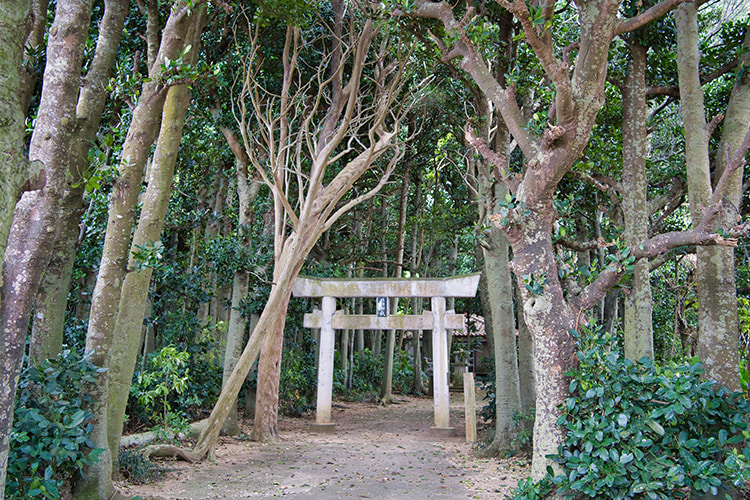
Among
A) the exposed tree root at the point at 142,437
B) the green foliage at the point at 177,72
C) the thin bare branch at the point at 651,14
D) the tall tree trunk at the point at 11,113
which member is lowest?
the exposed tree root at the point at 142,437

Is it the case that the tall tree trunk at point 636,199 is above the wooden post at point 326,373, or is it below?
above

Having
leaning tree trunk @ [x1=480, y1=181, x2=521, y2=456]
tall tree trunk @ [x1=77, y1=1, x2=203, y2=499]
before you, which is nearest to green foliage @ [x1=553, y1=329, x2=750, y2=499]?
leaning tree trunk @ [x1=480, y1=181, x2=521, y2=456]

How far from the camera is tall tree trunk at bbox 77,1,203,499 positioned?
4320 millimetres

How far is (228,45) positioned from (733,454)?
8402mm

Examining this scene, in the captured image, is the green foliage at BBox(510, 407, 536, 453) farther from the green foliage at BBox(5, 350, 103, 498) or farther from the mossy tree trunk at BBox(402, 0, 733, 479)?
the green foliage at BBox(5, 350, 103, 498)

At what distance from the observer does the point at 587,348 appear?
4137 millimetres

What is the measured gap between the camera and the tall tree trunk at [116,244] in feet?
14.2

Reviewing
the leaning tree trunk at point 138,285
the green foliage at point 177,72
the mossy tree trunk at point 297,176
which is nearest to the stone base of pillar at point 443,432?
the mossy tree trunk at point 297,176

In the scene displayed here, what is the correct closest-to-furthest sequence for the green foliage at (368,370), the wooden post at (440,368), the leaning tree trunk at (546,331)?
the leaning tree trunk at (546,331), the wooden post at (440,368), the green foliage at (368,370)

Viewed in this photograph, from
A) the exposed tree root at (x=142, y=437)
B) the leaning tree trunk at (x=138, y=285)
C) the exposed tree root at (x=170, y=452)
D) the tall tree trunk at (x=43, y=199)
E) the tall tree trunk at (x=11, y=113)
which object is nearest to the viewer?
the tall tree trunk at (x=11, y=113)

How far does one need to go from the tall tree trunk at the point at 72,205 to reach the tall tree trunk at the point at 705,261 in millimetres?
5296

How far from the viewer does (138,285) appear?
5254 millimetres

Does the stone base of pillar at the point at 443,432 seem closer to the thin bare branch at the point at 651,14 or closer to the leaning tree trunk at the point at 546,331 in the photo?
the leaning tree trunk at the point at 546,331

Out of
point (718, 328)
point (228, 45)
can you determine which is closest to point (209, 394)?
point (228, 45)
